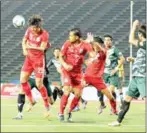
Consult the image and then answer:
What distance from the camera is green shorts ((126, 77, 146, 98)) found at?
855cm

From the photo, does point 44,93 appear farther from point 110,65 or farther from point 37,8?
point 37,8

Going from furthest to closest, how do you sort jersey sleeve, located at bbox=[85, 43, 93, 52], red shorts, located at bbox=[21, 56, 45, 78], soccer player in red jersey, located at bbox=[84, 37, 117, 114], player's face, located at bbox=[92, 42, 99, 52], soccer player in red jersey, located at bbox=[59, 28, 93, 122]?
soccer player in red jersey, located at bbox=[84, 37, 117, 114], player's face, located at bbox=[92, 42, 99, 52], red shorts, located at bbox=[21, 56, 45, 78], jersey sleeve, located at bbox=[85, 43, 93, 52], soccer player in red jersey, located at bbox=[59, 28, 93, 122]

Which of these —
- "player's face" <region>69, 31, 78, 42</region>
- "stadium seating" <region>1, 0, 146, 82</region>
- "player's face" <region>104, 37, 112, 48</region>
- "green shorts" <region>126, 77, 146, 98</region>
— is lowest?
"green shorts" <region>126, 77, 146, 98</region>

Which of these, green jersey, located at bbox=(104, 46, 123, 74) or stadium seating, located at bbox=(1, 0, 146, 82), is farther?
stadium seating, located at bbox=(1, 0, 146, 82)

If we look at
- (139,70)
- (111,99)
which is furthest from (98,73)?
(139,70)

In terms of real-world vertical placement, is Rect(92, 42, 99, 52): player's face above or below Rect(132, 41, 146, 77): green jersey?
above

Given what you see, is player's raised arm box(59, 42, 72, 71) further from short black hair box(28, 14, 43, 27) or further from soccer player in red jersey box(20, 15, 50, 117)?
short black hair box(28, 14, 43, 27)

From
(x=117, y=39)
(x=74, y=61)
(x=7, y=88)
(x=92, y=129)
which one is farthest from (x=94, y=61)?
(x=117, y=39)

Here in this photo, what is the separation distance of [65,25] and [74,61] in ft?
50.3

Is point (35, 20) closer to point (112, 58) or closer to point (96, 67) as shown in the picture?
point (96, 67)

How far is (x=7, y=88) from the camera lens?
20719 mm

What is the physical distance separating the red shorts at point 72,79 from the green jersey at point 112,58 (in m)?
2.01

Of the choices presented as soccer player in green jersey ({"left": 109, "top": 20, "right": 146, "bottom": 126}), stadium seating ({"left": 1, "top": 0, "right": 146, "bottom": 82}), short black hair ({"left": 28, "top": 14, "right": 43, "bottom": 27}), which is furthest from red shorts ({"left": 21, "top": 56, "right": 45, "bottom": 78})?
stadium seating ({"left": 1, "top": 0, "right": 146, "bottom": 82})

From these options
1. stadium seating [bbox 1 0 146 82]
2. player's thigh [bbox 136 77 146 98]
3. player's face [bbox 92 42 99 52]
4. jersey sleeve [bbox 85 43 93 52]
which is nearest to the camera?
player's thigh [bbox 136 77 146 98]
